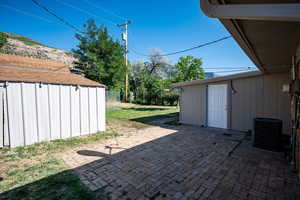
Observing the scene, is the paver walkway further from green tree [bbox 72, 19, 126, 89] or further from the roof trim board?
green tree [bbox 72, 19, 126, 89]

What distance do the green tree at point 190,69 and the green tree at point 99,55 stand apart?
577cm

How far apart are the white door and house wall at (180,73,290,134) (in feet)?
0.73

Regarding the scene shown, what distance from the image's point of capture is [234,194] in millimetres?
2090

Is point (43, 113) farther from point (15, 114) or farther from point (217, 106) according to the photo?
point (217, 106)

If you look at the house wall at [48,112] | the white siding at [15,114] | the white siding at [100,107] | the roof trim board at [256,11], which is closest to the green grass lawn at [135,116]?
the white siding at [100,107]

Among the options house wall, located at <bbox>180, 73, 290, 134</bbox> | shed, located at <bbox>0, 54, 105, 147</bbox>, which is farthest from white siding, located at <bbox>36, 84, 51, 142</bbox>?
house wall, located at <bbox>180, 73, 290, 134</bbox>

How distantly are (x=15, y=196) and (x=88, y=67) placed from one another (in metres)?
11.1

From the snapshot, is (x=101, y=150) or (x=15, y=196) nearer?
(x=15, y=196)

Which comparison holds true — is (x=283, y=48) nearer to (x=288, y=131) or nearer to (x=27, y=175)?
(x=288, y=131)

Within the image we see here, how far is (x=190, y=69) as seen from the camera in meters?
13.1

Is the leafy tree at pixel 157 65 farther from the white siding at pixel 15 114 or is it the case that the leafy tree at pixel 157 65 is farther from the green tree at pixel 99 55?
the white siding at pixel 15 114

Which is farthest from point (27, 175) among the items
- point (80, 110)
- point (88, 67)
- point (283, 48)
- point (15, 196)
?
point (88, 67)

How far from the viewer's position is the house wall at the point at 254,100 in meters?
5.00

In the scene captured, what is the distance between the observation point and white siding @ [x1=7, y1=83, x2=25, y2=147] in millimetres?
3863
